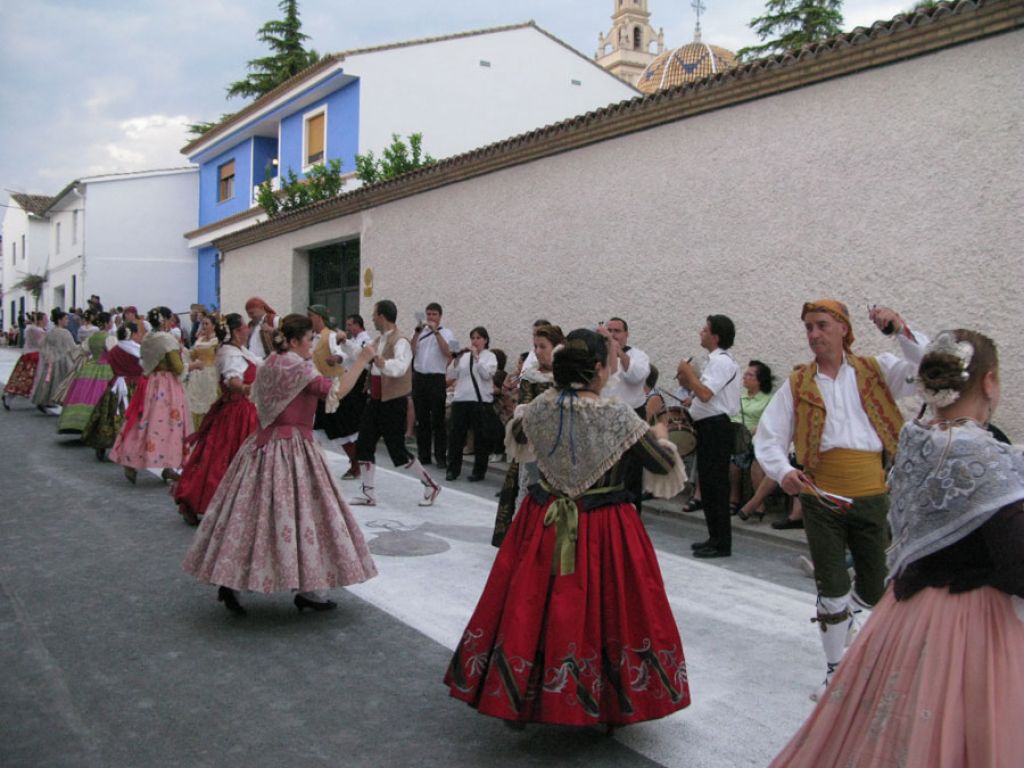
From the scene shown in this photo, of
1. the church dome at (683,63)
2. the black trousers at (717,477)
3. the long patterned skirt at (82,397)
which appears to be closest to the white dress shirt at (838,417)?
the black trousers at (717,477)

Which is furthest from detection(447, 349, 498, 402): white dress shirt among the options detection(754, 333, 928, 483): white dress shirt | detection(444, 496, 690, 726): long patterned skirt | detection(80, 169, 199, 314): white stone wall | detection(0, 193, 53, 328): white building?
detection(0, 193, 53, 328): white building

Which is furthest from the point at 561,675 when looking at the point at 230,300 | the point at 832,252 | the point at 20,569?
the point at 230,300

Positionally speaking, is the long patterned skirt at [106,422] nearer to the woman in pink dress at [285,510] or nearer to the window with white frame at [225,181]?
the woman in pink dress at [285,510]

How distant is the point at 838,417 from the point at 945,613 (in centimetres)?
189

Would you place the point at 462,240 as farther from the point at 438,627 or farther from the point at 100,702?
the point at 100,702

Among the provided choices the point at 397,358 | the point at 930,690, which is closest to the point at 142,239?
the point at 397,358

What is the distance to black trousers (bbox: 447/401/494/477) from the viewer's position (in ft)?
35.2

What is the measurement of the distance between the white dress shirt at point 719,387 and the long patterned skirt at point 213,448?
3.46m

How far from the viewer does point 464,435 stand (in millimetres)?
10812

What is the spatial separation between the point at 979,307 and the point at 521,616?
18.2 feet

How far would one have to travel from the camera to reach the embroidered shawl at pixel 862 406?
433 cm

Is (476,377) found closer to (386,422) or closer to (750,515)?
(386,422)

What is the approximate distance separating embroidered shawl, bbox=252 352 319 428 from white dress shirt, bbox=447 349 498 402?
560cm

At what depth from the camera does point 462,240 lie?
1416 cm
